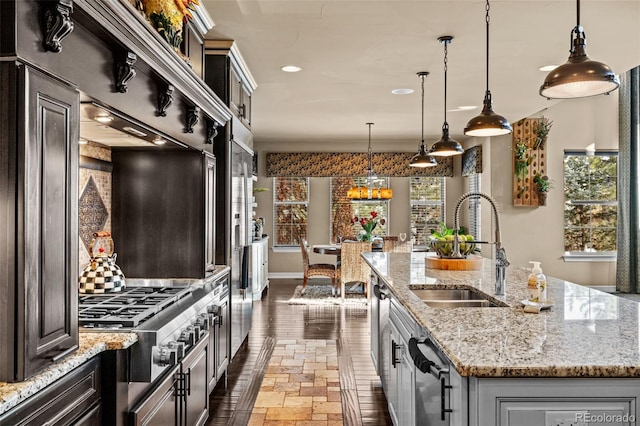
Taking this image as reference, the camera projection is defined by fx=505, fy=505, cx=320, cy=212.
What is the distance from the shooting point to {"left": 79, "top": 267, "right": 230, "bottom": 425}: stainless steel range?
Result: 1.86 m

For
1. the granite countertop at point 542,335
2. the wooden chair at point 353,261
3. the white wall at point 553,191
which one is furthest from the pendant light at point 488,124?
the white wall at point 553,191

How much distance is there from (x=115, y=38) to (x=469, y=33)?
2720 mm

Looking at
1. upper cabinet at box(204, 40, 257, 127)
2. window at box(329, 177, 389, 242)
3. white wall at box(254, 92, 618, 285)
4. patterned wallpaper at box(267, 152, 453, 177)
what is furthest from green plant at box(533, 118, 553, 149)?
upper cabinet at box(204, 40, 257, 127)

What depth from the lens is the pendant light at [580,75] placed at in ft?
6.27

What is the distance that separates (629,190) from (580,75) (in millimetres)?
6917

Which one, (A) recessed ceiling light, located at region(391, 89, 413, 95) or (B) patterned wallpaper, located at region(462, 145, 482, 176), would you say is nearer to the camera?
(A) recessed ceiling light, located at region(391, 89, 413, 95)

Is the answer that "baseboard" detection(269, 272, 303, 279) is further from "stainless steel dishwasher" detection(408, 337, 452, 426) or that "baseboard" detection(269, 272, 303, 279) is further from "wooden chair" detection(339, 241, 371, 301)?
"stainless steel dishwasher" detection(408, 337, 452, 426)

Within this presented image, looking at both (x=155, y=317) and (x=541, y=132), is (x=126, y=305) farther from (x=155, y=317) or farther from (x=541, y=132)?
→ (x=541, y=132)

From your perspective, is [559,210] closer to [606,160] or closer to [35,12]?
[606,160]

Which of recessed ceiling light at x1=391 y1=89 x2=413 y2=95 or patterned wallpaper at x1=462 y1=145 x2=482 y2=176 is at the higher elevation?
recessed ceiling light at x1=391 y1=89 x2=413 y2=95

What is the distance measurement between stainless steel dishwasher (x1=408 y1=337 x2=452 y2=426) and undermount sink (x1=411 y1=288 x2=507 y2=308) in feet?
2.20

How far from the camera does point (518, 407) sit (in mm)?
1359

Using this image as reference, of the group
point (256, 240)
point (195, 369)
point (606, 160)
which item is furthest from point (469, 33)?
point (606, 160)

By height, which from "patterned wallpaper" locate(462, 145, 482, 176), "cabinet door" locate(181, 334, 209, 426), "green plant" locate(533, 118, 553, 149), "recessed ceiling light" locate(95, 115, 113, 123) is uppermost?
"green plant" locate(533, 118, 553, 149)
